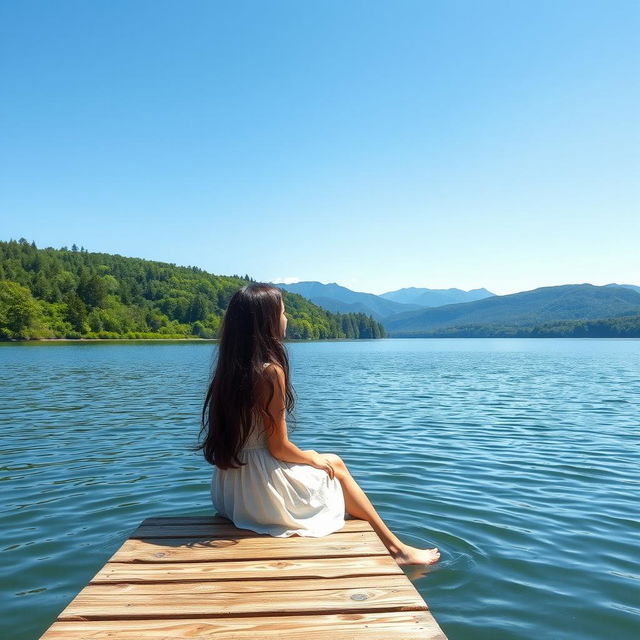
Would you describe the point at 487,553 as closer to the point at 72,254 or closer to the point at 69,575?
the point at 69,575

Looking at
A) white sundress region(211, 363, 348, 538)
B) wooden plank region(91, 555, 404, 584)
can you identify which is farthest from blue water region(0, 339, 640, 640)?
white sundress region(211, 363, 348, 538)

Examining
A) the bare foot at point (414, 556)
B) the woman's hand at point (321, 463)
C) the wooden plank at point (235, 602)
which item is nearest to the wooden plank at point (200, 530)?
the woman's hand at point (321, 463)

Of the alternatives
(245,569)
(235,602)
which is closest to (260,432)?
(245,569)

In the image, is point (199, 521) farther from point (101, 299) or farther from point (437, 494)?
point (101, 299)

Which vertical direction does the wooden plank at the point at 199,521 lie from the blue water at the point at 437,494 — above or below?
above

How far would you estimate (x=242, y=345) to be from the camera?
16.6 ft

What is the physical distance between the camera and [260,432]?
5.13 m

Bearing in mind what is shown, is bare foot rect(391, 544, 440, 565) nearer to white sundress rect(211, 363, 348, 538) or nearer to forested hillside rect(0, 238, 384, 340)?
white sundress rect(211, 363, 348, 538)

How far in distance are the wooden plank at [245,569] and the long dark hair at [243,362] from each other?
101cm

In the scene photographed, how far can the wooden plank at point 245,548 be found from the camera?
14.9ft

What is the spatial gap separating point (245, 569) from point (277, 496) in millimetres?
881

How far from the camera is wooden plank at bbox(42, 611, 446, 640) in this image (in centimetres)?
324

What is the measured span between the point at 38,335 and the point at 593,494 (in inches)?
4620

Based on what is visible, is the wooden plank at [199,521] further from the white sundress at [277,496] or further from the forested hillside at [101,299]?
the forested hillside at [101,299]
